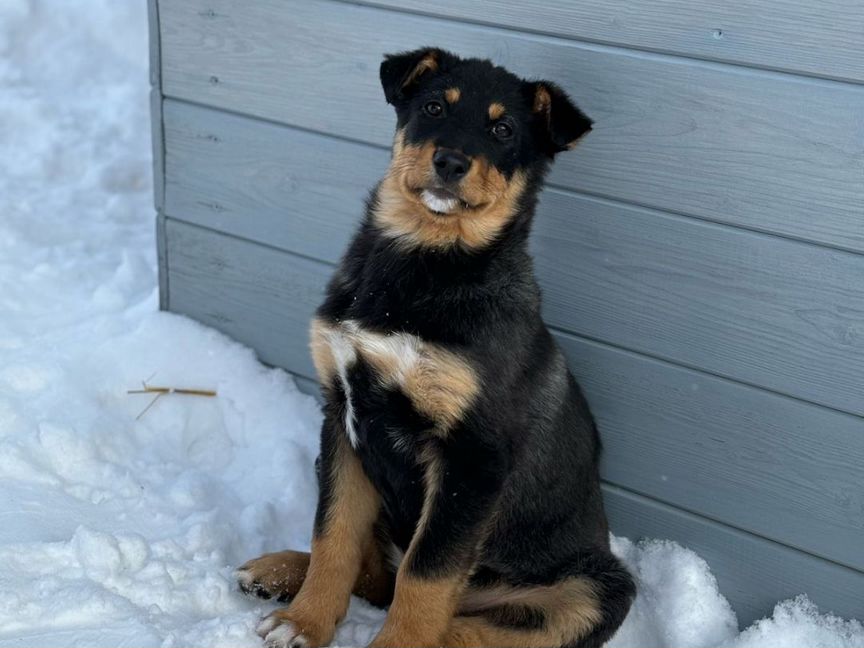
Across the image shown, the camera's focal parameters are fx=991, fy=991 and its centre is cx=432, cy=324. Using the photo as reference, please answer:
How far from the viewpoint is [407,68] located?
300 centimetres

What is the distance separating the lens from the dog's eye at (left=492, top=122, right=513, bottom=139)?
2922mm

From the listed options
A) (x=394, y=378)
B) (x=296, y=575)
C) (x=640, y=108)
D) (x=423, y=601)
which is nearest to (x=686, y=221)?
(x=640, y=108)

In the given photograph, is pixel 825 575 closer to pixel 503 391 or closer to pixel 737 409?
pixel 737 409

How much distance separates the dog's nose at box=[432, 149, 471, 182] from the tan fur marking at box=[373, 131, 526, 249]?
22 millimetres

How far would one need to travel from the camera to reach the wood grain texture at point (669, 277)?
313 centimetres

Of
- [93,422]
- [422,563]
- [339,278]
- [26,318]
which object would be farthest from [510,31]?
[26,318]

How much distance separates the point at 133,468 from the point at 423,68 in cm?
184

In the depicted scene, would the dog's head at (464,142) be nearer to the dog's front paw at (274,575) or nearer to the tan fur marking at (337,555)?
the tan fur marking at (337,555)

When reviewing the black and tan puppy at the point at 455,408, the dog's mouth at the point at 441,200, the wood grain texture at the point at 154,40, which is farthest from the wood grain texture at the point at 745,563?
the wood grain texture at the point at 154,40

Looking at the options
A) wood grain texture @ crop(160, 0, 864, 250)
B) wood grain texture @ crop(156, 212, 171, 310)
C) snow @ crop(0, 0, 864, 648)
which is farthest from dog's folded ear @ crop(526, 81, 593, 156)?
wood grain texture @ crop(156, 212, 171, 310)

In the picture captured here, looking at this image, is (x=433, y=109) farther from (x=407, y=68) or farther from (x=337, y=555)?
(x=337, y=555)

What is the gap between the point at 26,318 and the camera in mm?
4301

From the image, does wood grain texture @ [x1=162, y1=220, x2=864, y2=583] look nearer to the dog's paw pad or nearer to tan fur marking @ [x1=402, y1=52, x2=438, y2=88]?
tan fur marking @ [x1=402, y1=52, x2=438, y2=88]

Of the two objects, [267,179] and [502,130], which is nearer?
[502,130]
